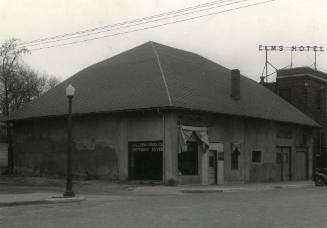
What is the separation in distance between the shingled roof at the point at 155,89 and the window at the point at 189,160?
7.31 feet

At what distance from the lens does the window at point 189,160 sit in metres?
30.9

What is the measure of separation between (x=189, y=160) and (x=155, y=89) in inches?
166

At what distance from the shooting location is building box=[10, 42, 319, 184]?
3073 centimetres

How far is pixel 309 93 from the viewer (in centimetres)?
4991

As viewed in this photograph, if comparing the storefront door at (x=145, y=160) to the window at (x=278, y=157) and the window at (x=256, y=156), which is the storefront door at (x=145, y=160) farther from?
the window at (x=278, y=157)

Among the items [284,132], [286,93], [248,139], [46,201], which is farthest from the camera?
[286,93]

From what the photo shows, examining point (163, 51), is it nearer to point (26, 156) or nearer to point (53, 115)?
point (53, 115)

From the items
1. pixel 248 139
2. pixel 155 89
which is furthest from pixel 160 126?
pixel 248 139

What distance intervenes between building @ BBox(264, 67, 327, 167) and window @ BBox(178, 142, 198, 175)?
64.7 ft

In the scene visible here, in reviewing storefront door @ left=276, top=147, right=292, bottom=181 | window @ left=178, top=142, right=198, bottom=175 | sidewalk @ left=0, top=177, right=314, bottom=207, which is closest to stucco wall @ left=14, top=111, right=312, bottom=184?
window @ left=178, top=142, right=198, bottom=175

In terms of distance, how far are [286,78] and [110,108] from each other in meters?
23.6

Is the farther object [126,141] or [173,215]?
[126,141]

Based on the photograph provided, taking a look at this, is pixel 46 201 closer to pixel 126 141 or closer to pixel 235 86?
pixel 126 141

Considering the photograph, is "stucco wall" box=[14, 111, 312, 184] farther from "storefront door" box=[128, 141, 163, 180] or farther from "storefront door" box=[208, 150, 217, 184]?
"storefront door" box=[208, 150, 217, 184]
